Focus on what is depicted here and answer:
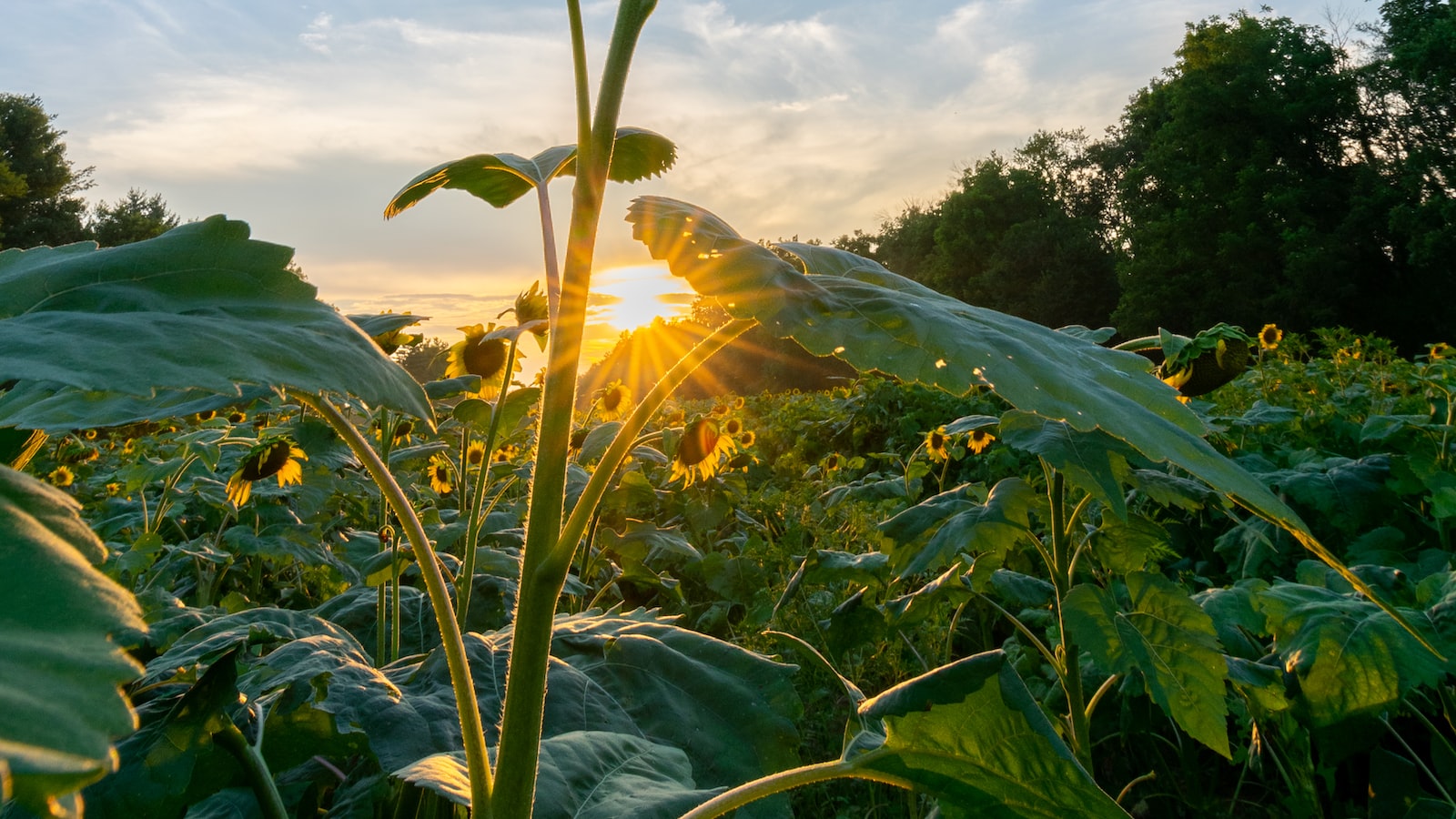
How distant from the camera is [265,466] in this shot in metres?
2.12

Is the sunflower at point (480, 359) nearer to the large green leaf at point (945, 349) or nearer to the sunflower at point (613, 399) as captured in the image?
the sunflower at point (613, 399)

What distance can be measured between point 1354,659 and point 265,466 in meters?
2.15

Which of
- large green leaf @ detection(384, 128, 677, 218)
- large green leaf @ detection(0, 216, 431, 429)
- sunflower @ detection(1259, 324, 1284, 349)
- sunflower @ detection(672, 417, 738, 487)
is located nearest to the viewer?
large green leaf @ detection(0, 216, 431, 429)

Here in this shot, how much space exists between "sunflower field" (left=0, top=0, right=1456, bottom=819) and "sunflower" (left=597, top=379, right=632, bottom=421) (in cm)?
88

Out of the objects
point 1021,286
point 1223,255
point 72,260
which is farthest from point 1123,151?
point 72,260

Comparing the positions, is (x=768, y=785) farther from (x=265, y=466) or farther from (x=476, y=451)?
(x=476, y=451)

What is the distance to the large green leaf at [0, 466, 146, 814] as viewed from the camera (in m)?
0.18

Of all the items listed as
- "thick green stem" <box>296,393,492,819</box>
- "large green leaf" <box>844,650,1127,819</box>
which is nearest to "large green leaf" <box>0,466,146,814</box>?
"thick green stem" <box>296,393,492,819</box>

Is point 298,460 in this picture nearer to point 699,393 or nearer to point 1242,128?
point 699,393

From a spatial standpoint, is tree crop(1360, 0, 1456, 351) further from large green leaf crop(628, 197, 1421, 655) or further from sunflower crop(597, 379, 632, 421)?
large green leaf crop(628, 197, 1421, 655)

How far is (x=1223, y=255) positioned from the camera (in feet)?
66.0

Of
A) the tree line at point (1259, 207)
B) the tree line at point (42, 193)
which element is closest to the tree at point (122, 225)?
the tree line at point (42, 193)

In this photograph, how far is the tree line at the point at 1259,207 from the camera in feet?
59.4

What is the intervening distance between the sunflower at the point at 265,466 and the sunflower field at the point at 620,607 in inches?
0.6
